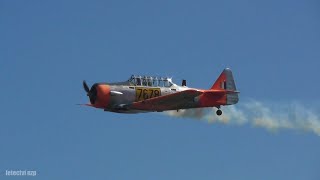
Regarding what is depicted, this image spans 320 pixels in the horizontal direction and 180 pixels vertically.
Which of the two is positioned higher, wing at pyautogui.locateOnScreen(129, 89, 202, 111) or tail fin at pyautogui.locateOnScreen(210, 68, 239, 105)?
tail fin at pyautogui.locateOnScreen(210, 68, 239, 105)

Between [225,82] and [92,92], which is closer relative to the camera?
[92,92]

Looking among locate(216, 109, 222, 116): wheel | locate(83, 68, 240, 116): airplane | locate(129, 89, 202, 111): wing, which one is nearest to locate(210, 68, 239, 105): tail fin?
locate(216, 109, 222, 116): wheel

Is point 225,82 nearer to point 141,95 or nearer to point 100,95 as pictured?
point 141,95

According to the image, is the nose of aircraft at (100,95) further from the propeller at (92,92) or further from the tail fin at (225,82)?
A: the tail fin at (225,82)

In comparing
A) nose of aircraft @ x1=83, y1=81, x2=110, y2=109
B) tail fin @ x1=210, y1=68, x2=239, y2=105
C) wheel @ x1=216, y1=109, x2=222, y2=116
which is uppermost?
tail fin @ x1=210, y1=68, x2=239, y2=105

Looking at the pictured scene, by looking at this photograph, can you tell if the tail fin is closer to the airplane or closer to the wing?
the airplane

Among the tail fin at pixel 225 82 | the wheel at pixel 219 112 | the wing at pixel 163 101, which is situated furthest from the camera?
the tail fin at pixel 225 82

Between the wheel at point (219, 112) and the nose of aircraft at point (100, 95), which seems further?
the wheel at point (219, 112)

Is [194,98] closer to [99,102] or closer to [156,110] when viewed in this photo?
[156,110]

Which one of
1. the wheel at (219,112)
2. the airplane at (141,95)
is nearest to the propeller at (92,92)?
the airplane at (141,95)

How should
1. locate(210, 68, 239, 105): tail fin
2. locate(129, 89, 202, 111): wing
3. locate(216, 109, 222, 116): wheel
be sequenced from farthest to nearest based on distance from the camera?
locate(210, 68, 239, 105): tail fin, locate(216, 109, 222, 116): wheel, locate(129, 89, 202, 111): wing

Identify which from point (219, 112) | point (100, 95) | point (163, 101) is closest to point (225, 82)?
point (219, 112)

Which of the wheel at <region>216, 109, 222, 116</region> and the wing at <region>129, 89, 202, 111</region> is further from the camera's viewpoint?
the wheel at <region>216, 109, 222, 116</region>

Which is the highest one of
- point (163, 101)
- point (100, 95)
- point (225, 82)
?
point (225, 82)
